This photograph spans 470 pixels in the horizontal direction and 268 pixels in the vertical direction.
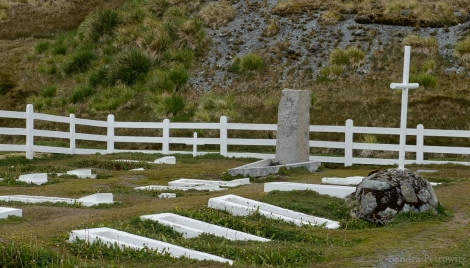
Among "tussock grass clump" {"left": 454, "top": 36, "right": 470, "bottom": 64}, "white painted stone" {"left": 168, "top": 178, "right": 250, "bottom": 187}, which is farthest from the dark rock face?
"tussock grass clump" {"left": 454, "top": 36, "right": 470, "bottom": 64}

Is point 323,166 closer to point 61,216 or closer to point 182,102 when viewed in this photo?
point 182,102

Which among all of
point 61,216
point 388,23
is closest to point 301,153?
point 61,216

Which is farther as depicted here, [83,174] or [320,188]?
[83,174]

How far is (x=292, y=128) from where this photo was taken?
926 inches

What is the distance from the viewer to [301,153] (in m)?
23.6

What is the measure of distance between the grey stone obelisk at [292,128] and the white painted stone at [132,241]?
1256 cm

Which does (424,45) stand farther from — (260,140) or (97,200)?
(97,200)

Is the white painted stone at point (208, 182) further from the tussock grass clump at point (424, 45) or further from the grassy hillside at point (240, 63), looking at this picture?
the tussock grass clump at point (424, 45)

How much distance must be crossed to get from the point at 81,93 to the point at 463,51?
649 inches

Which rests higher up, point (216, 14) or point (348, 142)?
point (216, 14)

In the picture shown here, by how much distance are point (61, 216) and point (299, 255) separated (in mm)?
4665

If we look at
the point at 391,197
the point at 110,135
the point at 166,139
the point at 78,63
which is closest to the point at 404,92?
the point at 391,197

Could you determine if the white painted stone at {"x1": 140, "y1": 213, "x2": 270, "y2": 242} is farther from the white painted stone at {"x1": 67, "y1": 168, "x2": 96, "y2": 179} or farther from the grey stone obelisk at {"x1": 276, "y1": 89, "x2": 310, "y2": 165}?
the grey stone obelisk at {"x1": 276, "y1": 89, "x2": 310, "y2": 165}

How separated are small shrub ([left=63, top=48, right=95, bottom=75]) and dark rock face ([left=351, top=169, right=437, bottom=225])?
2795cm
